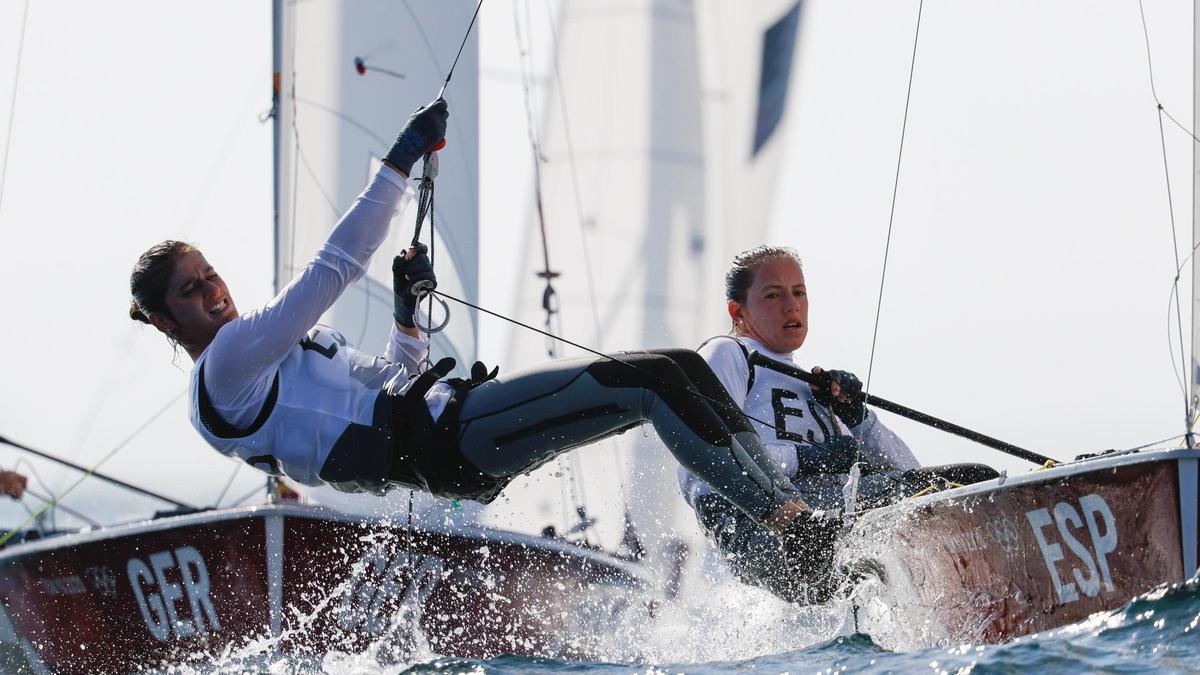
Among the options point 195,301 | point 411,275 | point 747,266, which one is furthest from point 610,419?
point 747,266

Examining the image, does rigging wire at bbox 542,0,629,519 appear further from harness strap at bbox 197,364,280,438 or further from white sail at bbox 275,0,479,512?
harness strap at bbox 197,364,280,438

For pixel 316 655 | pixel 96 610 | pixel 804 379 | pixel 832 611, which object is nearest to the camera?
pixel 832 611

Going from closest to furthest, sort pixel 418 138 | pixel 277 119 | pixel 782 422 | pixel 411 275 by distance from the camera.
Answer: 1. pixel 418 138
2. pixel 411 275
3. pixel 782 422
4. pixel 277 119

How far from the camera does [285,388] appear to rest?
120 inches

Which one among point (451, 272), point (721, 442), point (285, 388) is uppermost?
point (451, 272)

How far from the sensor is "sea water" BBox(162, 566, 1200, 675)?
278 cm

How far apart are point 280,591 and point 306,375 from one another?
1854 millimetres

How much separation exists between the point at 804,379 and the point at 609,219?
4539 millimetres

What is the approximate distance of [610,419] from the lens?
121 inches

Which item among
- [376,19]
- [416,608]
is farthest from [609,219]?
[416,608]

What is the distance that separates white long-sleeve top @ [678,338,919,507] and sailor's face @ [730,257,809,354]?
0.13 ft

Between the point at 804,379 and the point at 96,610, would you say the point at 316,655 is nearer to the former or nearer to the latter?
the point at 96,610

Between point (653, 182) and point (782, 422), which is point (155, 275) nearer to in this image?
point (782, 422)

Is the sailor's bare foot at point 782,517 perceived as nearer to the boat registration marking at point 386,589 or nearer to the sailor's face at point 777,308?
the sailor's face at point 777,308
